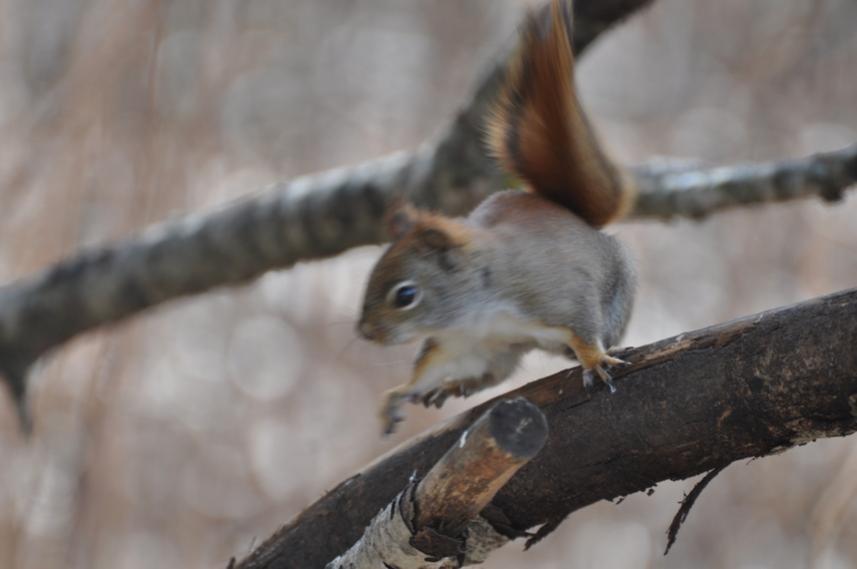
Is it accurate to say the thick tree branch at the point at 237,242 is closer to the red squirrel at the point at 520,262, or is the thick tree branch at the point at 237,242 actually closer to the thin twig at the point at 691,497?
the red squirrel at the point at 520,262

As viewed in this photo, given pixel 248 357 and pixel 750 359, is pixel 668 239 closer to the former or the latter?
pixel 248 357

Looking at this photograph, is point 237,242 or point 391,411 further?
point 237,242

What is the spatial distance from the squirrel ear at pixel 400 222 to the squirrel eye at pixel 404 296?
3.4 inches

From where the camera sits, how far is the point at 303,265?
7.59 feet

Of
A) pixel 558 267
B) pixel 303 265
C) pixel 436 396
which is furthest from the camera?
pixel 303 265

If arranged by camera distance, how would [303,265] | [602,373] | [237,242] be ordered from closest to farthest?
[602,373] < [237,242] < [303,265]

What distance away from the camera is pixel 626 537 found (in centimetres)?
259

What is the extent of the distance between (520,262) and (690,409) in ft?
1.05

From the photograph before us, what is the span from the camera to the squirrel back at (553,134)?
3.67 feet

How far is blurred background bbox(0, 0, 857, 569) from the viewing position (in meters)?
1.97

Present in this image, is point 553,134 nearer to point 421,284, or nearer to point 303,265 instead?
point 421,284

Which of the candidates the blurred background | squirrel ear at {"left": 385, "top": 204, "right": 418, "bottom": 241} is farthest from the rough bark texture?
the blurred background

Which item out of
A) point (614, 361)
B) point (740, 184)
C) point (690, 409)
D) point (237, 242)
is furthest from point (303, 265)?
point (690, 409)

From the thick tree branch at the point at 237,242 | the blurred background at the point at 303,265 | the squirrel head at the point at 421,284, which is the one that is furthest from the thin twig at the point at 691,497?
the thick tree branch at the point at 237,242
